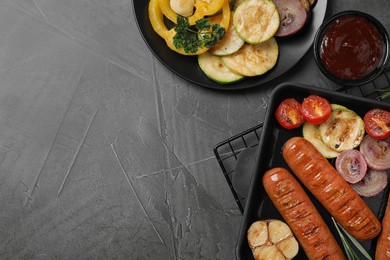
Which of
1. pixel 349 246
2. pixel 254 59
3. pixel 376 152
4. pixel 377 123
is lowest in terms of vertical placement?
pixel 349 246

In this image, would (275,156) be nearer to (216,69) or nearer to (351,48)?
(216,69)

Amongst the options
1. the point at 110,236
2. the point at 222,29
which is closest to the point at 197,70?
the point at 222,29

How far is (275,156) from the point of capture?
325 cm

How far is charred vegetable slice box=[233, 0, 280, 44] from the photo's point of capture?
3.21 metres

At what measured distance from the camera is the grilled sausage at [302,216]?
300cm

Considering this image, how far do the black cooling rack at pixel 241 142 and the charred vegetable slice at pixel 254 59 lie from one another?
0.35 meters

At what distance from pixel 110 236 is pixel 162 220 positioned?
366 mm

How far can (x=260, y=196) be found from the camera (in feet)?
10.5

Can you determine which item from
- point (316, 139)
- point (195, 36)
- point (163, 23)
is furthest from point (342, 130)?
point (163, 23)

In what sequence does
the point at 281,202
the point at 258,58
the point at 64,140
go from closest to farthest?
1. the point at 281,202
2. the point at 258,58
3. the point at 64,140

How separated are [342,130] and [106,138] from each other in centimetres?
154

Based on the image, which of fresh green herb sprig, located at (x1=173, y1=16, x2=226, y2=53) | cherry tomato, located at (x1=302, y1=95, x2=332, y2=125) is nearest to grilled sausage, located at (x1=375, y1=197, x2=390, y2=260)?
cherry tomato, located at (x1=302, y1=95, x2=332, y2=125)

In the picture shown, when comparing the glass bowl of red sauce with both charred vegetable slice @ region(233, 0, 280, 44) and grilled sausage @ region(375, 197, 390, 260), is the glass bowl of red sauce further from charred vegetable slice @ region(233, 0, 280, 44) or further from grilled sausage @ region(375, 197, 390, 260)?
grilled sausage @ region(375, 197, 390, 260)

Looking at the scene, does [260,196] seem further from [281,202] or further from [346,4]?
[346,4]
